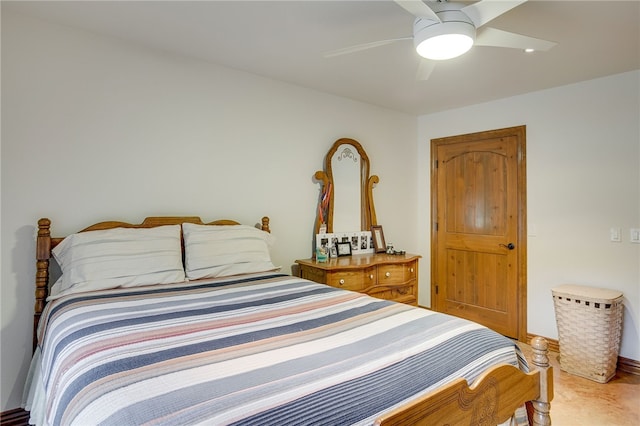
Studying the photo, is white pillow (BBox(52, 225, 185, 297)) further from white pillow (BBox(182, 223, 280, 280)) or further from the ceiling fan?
the ceiling fan

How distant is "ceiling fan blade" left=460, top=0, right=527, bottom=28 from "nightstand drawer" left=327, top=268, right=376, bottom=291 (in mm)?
1970

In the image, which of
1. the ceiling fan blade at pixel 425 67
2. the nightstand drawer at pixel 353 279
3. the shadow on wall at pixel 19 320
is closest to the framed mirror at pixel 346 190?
the nightstand drawer at pixel 353 279

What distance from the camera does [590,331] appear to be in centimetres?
274

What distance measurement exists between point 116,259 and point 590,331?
333 cm

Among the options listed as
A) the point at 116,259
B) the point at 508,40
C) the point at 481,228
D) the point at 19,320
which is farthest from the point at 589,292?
the point at 19,320

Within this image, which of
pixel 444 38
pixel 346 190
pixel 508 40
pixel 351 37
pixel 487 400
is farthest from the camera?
pixel 346 190

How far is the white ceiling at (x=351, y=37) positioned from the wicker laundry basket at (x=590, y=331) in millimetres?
1778

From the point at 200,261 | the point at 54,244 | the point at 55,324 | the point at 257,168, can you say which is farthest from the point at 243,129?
the point at 55,324

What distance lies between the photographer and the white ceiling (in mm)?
2008

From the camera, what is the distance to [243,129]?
2.98 m

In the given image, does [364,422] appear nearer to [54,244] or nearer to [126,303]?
[126,303]

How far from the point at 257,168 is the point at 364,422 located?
243 centimetres

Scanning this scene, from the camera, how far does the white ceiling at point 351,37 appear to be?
2008 mm

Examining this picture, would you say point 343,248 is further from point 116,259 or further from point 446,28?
point 446,28
